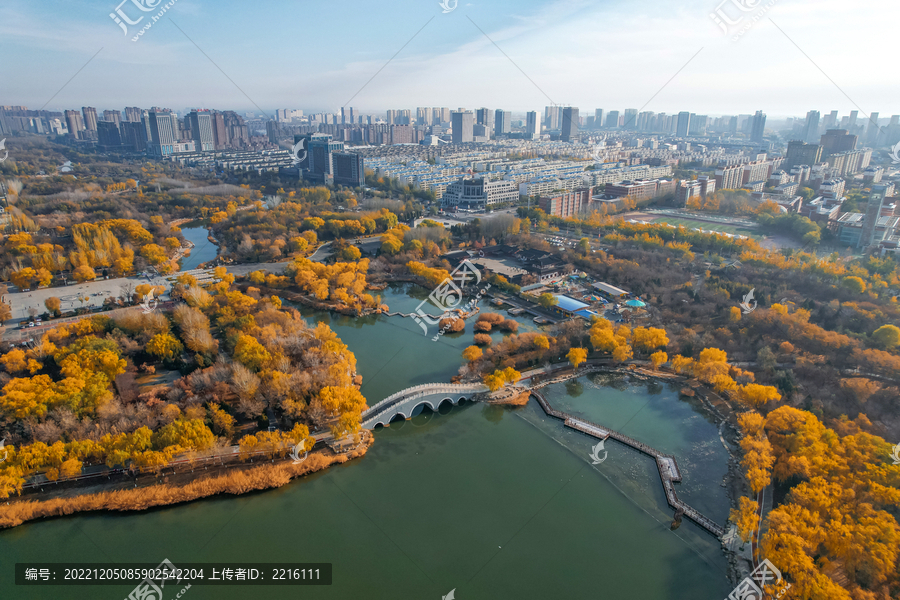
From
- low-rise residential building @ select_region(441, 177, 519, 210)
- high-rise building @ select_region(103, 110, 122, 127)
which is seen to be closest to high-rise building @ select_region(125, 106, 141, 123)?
high-rise building @ select_region(103, 110, 122, 127)

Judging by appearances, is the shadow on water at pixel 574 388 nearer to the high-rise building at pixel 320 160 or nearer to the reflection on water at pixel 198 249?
the reflection on water at pixel 198 249

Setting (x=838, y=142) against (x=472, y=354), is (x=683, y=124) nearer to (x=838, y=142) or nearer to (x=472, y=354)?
(x=838, y=142)

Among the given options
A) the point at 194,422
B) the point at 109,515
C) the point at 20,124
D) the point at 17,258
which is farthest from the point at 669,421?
the point at 20,124

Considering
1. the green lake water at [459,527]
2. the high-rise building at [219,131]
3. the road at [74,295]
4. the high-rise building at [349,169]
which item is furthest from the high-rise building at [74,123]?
the green lake water at [459,527]

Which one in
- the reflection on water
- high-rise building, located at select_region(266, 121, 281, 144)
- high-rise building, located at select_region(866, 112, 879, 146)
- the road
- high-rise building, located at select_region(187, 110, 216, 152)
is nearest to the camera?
the road

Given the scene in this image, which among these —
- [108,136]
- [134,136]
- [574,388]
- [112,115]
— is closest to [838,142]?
[574,388]

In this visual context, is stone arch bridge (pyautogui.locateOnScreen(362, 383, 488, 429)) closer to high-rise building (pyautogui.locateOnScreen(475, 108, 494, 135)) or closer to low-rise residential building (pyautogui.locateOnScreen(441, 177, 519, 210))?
low-rise residential building (pyautogui.locateOnScreen(441, 177, 519, 210))
